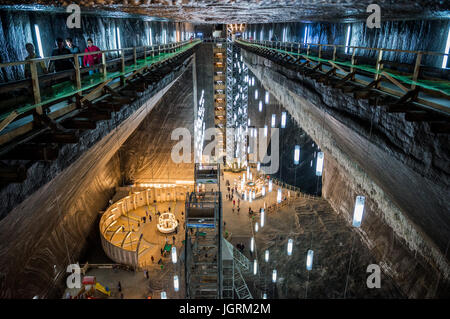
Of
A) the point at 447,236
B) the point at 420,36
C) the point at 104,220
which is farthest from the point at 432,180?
the point at 104,220

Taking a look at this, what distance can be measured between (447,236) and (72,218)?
39.4 ft

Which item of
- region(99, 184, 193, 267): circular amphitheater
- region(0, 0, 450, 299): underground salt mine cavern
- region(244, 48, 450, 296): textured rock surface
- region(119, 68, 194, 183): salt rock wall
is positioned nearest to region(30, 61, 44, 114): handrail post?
region(0, 0, 450, 299): underground salt mine cavern

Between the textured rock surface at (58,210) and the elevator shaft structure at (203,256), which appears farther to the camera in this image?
the elevator shaft structure at (203,256)

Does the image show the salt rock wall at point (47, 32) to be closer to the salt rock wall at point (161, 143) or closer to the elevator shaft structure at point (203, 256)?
the salt rock wall at point (161, 143)

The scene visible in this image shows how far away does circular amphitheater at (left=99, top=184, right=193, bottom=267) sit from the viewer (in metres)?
11.7

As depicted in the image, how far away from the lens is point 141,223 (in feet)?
45.9

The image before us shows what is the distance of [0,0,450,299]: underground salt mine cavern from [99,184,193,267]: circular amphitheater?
85mm

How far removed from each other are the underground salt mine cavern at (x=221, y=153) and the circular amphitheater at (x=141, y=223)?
85mm

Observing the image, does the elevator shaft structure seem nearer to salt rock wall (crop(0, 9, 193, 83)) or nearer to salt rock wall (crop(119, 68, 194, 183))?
salt rock wall (crop(0, 9, 193, 83))

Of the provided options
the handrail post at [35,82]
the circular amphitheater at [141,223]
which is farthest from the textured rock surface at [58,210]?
the circular amphitheater at [141,223]

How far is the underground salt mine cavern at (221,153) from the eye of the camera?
113 inches

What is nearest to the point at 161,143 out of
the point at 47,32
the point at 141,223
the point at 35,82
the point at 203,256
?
the point at 141,223

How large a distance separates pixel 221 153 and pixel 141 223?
30.7ft

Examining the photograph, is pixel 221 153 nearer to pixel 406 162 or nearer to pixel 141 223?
pixel 141 223
